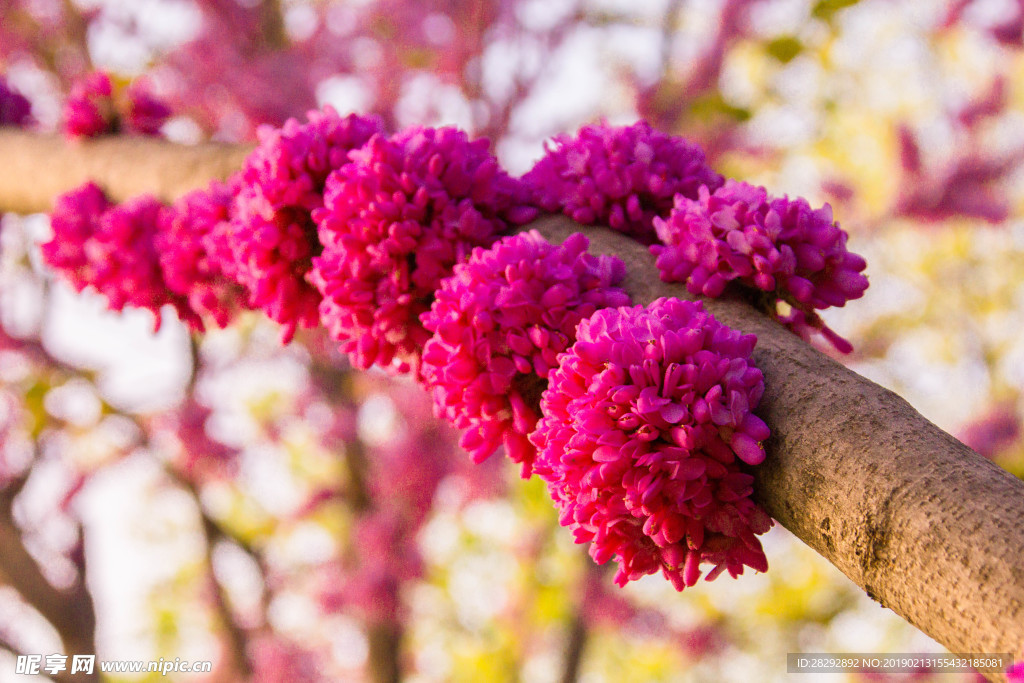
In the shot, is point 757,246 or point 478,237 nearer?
point 757,246

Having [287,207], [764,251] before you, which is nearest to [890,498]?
[764,251]

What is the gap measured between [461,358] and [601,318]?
33cm

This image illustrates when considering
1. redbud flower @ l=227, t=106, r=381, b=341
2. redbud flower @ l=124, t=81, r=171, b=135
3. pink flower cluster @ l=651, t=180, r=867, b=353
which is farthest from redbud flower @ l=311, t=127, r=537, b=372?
redbud flower @ l=124, t=81, r=171, b=135

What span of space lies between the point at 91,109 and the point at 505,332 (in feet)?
8.87

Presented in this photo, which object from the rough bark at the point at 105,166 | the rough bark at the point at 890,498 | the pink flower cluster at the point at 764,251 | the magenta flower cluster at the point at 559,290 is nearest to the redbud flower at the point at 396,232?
the magenta flower cluster at the point at 559,290

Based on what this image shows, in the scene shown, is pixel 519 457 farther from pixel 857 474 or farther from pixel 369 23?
pixel 369 23

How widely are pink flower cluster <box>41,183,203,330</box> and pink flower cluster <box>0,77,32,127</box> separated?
1663mm

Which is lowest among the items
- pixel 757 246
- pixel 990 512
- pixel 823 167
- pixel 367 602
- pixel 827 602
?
pixel 827 602

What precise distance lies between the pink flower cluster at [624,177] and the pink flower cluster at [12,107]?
3478 mm

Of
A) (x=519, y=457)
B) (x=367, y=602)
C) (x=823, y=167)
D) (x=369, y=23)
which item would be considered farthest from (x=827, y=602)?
(x=519, y=457)

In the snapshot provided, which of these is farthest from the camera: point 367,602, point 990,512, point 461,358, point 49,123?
point 367,602

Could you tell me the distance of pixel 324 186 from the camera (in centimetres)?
205

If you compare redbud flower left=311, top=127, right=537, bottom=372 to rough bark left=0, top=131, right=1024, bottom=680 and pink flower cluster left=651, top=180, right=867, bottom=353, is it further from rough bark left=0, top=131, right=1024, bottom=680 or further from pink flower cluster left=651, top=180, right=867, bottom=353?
rough bark left=0, top=131, right=1024, bottom=680

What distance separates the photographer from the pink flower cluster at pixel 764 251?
1613 millimetres
